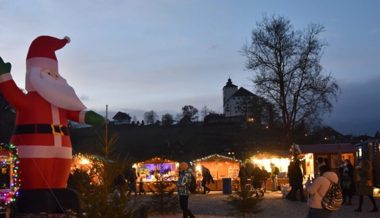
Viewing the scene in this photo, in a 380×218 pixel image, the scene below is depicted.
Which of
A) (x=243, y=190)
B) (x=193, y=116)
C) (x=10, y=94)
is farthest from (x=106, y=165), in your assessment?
(x=193, y=116)

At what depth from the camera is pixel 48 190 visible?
471 inches

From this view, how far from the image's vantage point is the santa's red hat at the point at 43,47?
12617mm

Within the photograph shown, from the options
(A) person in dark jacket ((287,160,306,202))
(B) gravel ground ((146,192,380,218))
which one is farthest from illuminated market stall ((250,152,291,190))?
(A) person in dark jacket ((287,160,306,202))

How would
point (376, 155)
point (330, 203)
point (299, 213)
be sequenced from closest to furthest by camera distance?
point (330, 203), point (299, 213), point (376, 155)

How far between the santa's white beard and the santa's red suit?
0.16 feet

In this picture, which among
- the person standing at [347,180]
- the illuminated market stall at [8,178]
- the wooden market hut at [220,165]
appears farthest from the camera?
the wooden market hut at [220,165]

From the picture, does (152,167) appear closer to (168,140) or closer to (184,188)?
(184,188)

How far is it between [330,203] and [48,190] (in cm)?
581

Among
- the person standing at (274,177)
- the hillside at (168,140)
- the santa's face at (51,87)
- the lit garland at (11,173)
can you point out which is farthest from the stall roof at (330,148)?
the hillside at (168,140)

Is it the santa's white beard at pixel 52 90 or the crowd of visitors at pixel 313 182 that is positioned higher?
the santa's white beard at pixel 52 90

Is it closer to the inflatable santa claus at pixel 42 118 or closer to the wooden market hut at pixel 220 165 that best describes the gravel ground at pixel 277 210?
the inflatable santa claus at pixel 42 118

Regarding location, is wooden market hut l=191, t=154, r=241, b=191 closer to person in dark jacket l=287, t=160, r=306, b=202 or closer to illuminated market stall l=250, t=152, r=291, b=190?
illuminated market stall l=250, t=152, r=291, b=190

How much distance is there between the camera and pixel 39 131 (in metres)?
11.9

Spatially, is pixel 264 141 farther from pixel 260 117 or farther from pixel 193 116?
pixel 193 116
